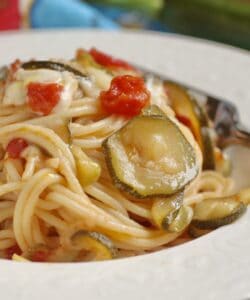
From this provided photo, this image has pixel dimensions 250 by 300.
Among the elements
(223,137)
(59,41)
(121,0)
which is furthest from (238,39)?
(223,137)

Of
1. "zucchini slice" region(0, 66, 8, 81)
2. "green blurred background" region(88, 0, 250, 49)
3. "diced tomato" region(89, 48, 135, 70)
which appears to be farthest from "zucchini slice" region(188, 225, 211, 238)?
"green blurred background" region(88, 0, 250, 49)

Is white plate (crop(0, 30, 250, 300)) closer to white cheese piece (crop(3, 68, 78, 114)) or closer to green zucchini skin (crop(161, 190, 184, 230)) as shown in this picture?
green zucchini skin (crop(161, 190, 184, 230))

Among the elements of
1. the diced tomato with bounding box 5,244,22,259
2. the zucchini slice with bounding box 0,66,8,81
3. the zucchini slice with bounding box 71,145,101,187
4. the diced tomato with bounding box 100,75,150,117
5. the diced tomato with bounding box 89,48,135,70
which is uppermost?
the diced tomato with bounding box 100,75,150,117

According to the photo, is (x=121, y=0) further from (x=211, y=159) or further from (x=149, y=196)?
(x=149, y=196)

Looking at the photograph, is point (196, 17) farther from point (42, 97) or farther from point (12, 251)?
point (12, 251)

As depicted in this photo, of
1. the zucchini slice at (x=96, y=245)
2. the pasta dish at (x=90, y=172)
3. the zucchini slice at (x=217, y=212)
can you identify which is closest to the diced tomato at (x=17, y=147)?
the pasta dish at (x=90, y=172)

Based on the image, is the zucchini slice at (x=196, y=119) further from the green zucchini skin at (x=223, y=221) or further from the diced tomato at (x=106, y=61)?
the green zucchini skin at (x=223, y=221)

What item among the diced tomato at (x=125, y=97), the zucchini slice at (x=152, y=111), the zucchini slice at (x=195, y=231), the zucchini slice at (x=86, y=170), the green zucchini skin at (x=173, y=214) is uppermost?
the diced tomato at (x=125, y=97)
